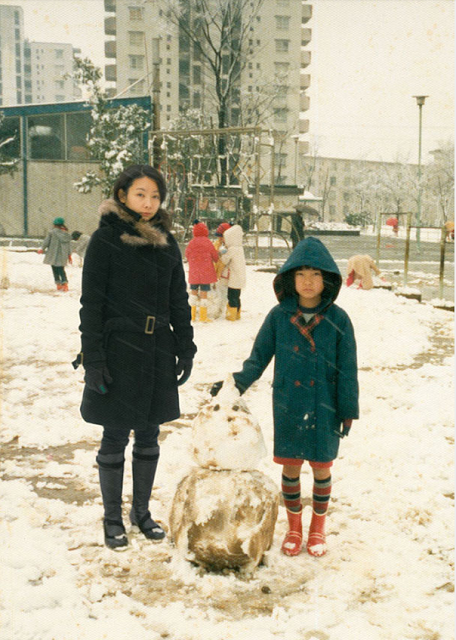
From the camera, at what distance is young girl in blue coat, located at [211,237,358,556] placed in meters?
3.28

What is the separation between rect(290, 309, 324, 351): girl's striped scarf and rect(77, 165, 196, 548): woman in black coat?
577mm

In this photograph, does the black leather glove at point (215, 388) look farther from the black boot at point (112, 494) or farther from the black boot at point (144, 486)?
the black boot at point (112, 494)

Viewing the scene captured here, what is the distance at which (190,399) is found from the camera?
6465 millimetres

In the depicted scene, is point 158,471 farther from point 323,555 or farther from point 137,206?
point 137,206

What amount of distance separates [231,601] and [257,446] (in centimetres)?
70

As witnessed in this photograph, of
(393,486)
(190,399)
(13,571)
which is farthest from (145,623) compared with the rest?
(190,399)

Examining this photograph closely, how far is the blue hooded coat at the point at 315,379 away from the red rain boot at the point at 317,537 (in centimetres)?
41

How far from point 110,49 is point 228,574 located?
242 feet

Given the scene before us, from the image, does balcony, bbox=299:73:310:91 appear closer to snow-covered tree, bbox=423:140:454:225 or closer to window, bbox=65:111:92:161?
snow-covered tree, bbox=423:140:454:225

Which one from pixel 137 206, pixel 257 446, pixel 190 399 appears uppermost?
pixel 137 206

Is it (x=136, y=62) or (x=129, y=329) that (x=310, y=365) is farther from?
(x=136, y=62)

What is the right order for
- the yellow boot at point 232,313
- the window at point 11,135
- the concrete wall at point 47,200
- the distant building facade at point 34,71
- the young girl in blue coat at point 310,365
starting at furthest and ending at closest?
the distant building facade at point 34,71
the window at point 11,135
the concrete wall at point 47,200
the yellow boot at point 232,313
the young girl in blue coat at point 310,365

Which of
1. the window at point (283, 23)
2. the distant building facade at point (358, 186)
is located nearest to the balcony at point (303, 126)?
the window at point (283, 23)

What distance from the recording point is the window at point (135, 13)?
6778 cm
